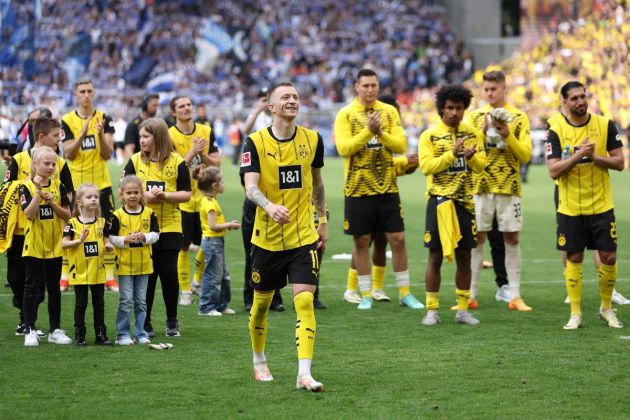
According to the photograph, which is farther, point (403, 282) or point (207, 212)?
point (403, 282)

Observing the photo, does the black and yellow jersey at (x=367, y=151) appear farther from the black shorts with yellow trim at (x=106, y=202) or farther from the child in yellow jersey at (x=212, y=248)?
the black shorts with yellow trim at (x=106, y=202)

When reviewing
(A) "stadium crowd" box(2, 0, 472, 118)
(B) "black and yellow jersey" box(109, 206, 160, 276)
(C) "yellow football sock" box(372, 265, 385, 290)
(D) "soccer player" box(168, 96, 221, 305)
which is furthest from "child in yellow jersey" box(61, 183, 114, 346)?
(A) "stadium crowd" box(2, 0, 472, 118)

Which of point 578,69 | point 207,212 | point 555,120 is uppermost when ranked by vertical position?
point 578,69

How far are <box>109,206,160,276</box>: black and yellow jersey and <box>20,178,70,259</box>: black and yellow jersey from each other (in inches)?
22.6

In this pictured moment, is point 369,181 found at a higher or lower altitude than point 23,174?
lower

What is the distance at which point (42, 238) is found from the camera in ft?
30.4

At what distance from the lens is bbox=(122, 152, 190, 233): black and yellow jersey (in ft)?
30.9

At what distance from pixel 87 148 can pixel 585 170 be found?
5.36 meters

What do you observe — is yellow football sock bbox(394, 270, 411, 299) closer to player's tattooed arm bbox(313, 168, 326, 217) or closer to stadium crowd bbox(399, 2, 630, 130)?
player's tattooed arm bbox(313, 168, 326, 217)

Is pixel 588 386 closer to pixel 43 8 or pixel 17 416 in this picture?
pixel 17 416

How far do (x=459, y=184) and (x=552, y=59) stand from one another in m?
36.4

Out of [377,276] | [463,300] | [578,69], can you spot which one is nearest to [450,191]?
[463,300]

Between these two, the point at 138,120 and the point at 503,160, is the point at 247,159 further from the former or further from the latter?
the point at 138,120

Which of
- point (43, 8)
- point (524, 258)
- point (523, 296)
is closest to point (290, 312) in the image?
point (523, 296)
